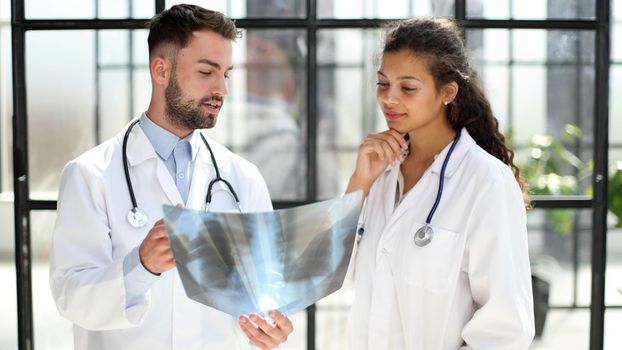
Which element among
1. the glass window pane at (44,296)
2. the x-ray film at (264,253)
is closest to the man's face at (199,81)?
the x-ray film at (264,253)

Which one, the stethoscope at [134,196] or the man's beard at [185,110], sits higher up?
the man's beard at [185,110]

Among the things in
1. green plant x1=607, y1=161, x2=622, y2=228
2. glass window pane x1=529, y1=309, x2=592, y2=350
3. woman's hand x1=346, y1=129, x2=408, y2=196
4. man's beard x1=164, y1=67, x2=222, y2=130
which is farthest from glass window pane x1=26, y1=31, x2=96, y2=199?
green plant x1=607, y1=161, x2=622, y2=228

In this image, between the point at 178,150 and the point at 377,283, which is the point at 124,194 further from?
the point at 377,283

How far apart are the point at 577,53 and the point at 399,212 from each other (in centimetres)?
116

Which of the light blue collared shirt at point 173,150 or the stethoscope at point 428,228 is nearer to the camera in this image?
the stethoscope at point 428,228

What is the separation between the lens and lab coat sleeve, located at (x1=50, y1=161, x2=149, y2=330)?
182 centimetres

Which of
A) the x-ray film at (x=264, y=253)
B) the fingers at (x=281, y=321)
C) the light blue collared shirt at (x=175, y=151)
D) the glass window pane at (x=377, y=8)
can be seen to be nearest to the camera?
the x-ray film at (x=264, y=253)

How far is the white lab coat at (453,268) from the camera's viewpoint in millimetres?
1811

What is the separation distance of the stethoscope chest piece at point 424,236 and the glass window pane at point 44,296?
1.41 m

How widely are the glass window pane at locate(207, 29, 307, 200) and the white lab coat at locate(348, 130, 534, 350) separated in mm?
793

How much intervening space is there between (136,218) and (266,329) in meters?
0.41

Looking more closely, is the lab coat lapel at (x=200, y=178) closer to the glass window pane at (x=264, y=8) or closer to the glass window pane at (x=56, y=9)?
the glass window pane at (x=264, y=8)

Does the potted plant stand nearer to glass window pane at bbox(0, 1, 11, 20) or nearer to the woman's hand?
the woman's hand

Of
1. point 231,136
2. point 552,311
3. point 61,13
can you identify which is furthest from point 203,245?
point 552,311
